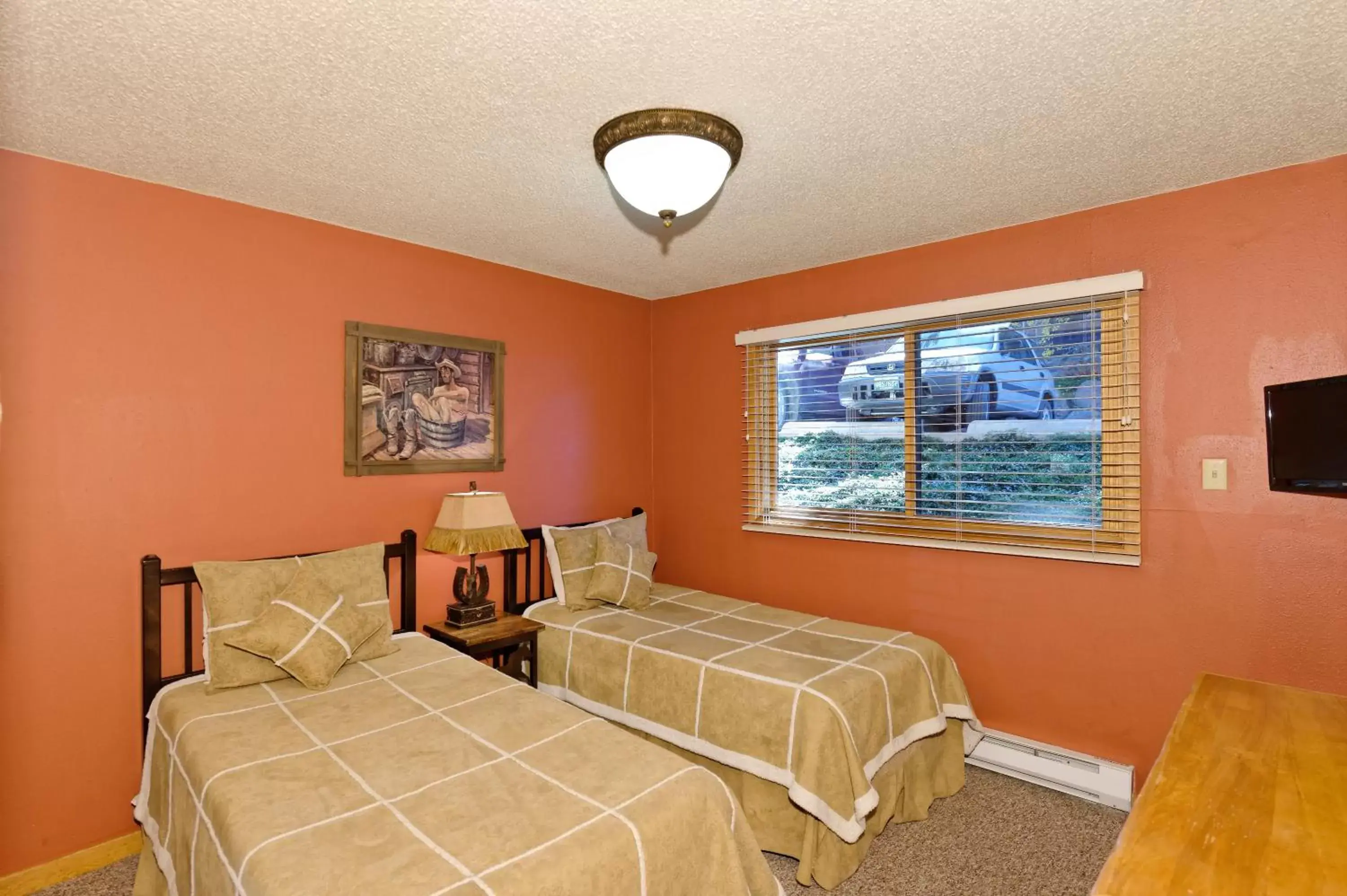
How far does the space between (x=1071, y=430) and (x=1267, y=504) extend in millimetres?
701

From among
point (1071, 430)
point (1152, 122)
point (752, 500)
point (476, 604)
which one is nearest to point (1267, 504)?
point (1071, 430)

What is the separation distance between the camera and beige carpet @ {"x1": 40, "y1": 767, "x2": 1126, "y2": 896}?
7.26 feet

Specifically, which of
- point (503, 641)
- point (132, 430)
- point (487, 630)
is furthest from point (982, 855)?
point (132, 430)

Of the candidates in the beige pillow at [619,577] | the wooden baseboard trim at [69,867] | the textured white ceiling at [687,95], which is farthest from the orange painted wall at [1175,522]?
the wooden baseboard trim at [69,867]

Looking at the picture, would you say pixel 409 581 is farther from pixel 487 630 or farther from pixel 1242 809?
pixel 1242 809

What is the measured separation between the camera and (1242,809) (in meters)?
1.27

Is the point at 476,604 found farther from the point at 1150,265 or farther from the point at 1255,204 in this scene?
the point at 1255,204

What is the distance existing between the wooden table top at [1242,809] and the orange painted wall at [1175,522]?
780mm

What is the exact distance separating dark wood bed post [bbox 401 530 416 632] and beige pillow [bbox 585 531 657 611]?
2.82 ft

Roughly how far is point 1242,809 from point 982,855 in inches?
53.5

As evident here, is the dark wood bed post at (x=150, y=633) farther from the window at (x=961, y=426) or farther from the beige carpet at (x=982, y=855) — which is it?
the window at (x=961, y=426)

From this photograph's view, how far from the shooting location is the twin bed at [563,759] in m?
1.46

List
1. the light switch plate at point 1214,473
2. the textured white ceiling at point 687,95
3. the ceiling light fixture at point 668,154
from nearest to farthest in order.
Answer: the textured white ceiling at point 687,95
the ceiling light fixture at point 668,154
the light switch plate at point 1214,473

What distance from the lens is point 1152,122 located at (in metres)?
2.06
